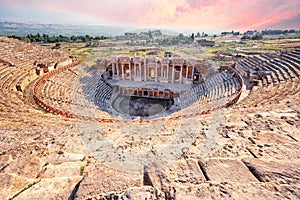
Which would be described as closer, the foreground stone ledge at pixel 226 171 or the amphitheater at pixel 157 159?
the amphitheater at pixel 157 159

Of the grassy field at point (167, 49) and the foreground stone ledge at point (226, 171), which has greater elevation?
the grassy field at point (167, 49)

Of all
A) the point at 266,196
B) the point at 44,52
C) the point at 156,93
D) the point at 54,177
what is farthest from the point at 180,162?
the point at 44,52

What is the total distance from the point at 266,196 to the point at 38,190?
4040 millimetres

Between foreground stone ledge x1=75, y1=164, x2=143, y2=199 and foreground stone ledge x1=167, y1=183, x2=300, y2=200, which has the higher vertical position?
foreground stone ledge x1=167, y1=183, x2=300, y2=200

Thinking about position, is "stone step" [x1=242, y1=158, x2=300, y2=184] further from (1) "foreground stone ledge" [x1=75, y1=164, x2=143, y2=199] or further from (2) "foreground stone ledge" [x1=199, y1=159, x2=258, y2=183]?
(1) "foreground stone ledge" [x1=75, y1=164, x2=143, y2=199]

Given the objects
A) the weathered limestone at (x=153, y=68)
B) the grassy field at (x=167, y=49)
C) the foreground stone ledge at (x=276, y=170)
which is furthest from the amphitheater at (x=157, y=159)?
the grassy field at (x=167, y=49)

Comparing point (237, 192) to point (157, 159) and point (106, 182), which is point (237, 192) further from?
point (106, 182)

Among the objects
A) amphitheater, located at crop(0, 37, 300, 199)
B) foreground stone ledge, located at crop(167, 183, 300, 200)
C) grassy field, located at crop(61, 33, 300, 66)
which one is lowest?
amphitheater, located at crop(0, 37, 300, 199)

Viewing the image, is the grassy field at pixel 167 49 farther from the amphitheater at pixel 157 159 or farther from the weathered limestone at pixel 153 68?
the amphitheater at pixel 157 159

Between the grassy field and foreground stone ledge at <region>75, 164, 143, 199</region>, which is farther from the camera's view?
the grassy field

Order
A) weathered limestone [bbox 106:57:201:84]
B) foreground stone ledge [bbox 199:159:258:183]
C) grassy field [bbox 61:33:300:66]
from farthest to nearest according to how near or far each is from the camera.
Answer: grassy field [bbox 61:33:300:66]
weathered limestone [bbox 106:57:201:84]
foreground stone ledge [bbox 199:159:258:183]

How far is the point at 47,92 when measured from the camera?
18281mm

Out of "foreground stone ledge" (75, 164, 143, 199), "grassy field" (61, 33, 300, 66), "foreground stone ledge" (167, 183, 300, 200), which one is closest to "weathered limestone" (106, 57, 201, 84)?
"grassy field" (61, 33, 300, 66)

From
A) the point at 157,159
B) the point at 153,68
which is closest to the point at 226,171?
the point at 157,159
